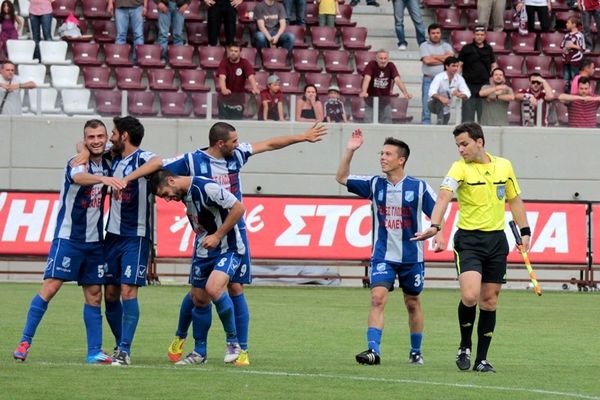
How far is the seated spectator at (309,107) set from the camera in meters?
24.4

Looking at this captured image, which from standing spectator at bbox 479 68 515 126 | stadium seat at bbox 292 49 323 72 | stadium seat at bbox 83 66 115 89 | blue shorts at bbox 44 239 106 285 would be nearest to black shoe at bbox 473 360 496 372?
blue shorts at bbox 44 239 106 285

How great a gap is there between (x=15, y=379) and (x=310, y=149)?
15.9 meters

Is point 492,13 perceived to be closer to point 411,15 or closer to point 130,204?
point 411,15

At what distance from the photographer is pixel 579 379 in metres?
10.8

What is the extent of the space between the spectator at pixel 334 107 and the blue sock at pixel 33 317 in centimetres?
1347

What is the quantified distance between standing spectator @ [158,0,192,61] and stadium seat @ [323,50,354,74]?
9.59 feet

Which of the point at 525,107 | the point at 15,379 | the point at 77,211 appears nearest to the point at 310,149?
the point at 525,107

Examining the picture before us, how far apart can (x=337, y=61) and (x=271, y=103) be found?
147 inches

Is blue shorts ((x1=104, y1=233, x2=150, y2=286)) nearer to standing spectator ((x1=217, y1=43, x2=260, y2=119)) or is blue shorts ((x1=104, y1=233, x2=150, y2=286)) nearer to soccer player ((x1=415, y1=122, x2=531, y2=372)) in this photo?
soccer player ((x1=415, y1=122, x2=531, y2=372))

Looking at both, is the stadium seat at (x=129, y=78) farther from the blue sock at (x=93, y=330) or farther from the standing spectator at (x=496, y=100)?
the blue sock at (x=93, y=330)

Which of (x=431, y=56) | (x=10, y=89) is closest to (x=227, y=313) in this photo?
(x=10, y=89)

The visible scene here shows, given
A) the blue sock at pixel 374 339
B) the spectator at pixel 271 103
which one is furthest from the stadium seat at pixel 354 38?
the blue sock at pixel 374 339

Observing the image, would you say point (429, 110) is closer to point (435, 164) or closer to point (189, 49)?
point (435, 164)

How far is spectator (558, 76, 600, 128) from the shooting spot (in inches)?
979
